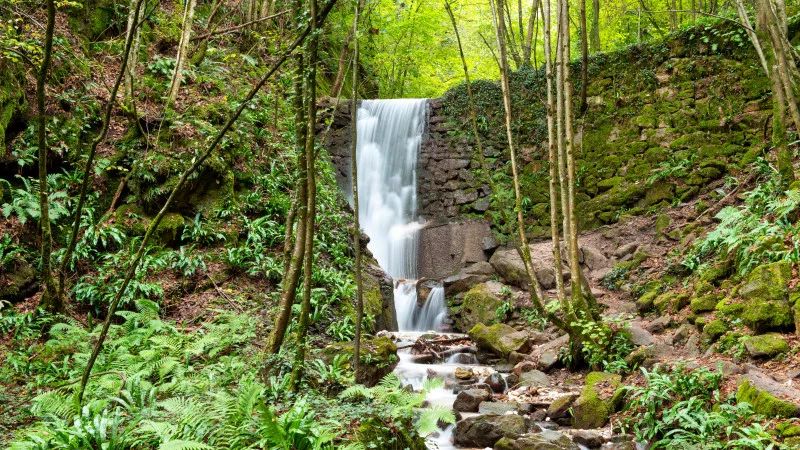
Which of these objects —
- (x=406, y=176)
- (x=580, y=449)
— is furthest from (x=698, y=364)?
(x=406, y=176)

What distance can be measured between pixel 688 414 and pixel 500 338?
365cm

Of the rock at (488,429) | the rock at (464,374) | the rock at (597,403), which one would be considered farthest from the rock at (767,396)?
the rock at (464,374)

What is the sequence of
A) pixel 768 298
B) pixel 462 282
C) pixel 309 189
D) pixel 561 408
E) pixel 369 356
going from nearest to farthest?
pixel 309 189 → pixel 768 298 → pixel 561 408 → pixel 369 356 → pixel 462 282

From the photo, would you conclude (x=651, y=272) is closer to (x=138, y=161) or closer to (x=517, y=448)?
(x=517, y=448)

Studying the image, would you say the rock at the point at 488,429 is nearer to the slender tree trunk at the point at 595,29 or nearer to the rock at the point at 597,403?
the rock at the point at 597,403

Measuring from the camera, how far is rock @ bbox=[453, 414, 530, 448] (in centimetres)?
496

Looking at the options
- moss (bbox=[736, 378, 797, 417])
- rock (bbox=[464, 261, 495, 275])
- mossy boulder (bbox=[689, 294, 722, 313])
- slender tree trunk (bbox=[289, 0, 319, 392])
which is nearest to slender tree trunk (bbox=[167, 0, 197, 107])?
slender tree trunk (bbox=[289, 0, 319, 392])

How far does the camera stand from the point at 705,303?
5.78 metres

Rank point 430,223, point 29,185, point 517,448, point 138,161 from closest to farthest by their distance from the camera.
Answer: point 517,448 < point 29,185 < point 138,161 < point 430,223

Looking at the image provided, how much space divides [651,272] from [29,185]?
8730mm

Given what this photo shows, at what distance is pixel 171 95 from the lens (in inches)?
303

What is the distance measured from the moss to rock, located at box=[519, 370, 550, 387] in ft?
7.81

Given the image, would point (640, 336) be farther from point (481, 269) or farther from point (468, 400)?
point (481, 269)

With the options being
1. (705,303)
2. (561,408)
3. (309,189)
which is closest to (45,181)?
(309,189)
